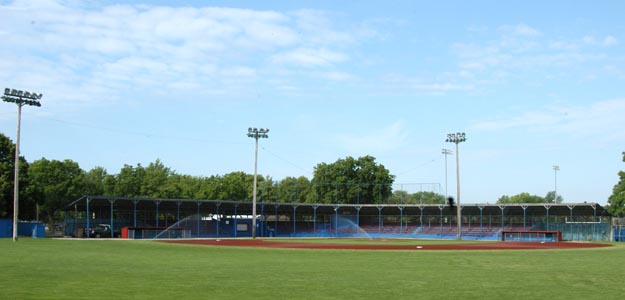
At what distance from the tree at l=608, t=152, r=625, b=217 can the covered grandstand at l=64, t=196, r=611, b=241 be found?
5.73ft

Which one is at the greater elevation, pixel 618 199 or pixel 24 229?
pixel 618 199

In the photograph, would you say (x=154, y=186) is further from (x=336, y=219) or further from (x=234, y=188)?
(x=336, y=219)

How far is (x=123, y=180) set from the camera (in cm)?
11050

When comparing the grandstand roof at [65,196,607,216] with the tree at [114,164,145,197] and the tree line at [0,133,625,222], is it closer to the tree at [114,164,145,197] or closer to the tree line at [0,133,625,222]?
the tree line at [0,133,625,222]

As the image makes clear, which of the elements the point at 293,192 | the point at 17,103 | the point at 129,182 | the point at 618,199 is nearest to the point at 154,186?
the point at 129,182

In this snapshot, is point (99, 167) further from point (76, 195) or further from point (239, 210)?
point (239, 210)

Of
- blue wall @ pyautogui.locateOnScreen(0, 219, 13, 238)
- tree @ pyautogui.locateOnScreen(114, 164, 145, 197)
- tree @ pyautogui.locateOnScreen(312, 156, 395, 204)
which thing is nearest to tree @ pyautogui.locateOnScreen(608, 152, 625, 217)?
tree @ pyautogui.locateOnScreen(312, 156, 395, 204)

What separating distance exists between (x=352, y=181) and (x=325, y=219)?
20548 mm

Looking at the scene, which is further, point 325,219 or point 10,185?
point 325,219

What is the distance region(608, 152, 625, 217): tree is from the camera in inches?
2768

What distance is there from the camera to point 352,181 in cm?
12069

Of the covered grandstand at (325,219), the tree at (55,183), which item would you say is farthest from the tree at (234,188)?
the tree at (55,183)

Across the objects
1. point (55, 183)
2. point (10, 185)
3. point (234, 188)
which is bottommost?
point (10, 185)

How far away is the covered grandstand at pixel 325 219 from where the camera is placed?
72.3 meters
